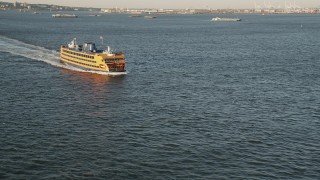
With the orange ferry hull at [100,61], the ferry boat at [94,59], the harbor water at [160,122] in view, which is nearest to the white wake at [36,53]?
the orange ferry hull at [100,61]

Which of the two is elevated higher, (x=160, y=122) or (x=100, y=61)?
(x=100, y=61)

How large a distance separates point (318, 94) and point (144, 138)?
52206mm

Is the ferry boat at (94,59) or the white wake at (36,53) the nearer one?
the ferry boat at (94,59)

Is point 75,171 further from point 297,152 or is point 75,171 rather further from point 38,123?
point 297,152

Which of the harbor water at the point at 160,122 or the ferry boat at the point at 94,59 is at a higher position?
the ferry boat at the point at 94,59

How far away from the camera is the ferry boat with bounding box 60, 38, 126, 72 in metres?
125

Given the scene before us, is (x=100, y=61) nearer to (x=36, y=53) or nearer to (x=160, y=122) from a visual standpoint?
(x=36, y=53)

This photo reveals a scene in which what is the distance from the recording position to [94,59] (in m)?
129

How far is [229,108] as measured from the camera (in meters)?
88.9

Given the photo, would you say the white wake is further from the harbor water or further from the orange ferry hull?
the harbor water

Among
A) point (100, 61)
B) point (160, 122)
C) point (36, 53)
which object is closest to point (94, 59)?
point (100, 61)

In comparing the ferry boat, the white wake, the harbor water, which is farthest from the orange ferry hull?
the harbor water

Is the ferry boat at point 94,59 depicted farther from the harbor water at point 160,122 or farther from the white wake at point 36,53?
the harbor water at point 160,122

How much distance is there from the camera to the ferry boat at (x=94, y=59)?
125438 mm
